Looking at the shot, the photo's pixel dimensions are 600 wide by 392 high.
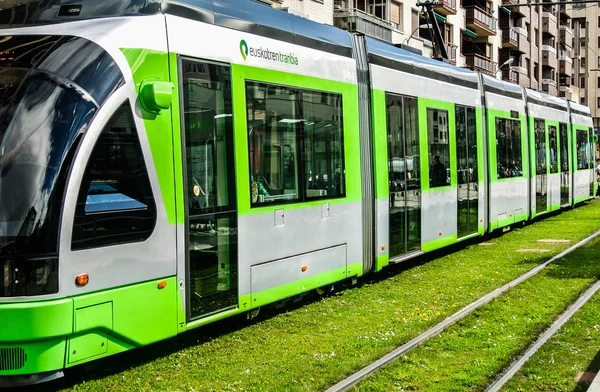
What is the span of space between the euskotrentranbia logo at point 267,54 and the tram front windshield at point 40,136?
77.0 inches

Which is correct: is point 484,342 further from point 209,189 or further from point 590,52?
point 590,52

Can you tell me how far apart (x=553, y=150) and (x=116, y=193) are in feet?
64.0

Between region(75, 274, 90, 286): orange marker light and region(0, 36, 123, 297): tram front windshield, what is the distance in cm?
19

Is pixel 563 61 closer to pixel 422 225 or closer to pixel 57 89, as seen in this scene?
pixel 422 225

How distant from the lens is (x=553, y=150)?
23.9 m

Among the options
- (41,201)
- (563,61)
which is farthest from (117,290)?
(563,61)

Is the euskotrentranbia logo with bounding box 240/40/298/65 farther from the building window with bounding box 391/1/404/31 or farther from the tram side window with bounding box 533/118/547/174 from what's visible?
the building window with bounding box 391/1/404/31

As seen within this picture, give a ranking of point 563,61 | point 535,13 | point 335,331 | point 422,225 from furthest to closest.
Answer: point 563,61 < point 535,13 < point 422,225 < point 335,331

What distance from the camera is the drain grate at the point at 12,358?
6000 millimetres

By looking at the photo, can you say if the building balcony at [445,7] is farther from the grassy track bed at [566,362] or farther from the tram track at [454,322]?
the grassy track bed at [566,362]

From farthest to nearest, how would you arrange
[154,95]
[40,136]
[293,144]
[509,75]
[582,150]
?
[509,75] < [582,150] < [293,144] < [154,95] < [40,136]

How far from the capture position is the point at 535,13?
230 ft

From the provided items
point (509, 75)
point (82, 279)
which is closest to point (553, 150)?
point (82, 279)

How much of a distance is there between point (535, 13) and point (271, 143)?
66.5 metres
